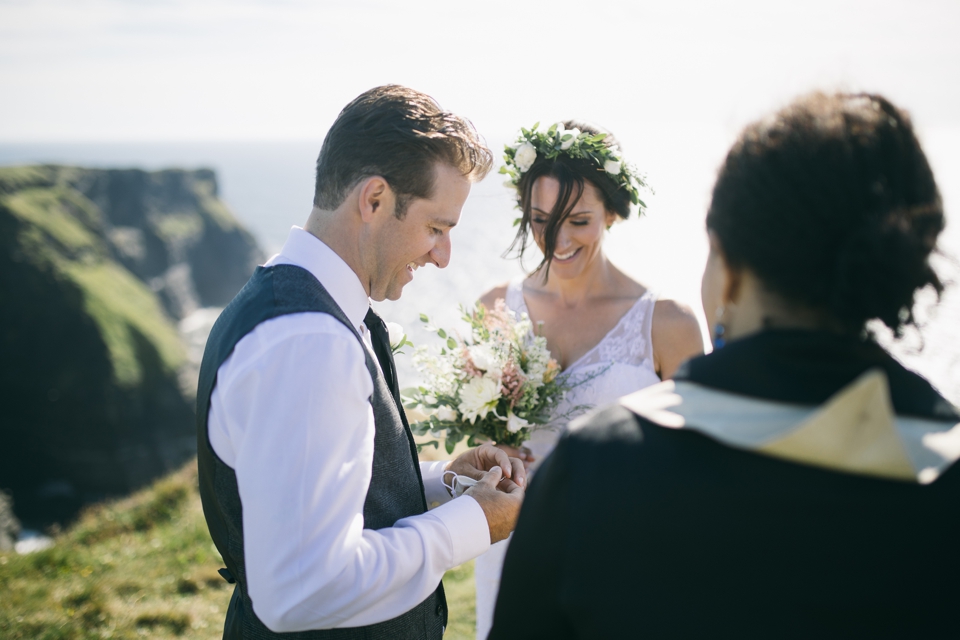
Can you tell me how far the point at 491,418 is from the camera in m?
3.29

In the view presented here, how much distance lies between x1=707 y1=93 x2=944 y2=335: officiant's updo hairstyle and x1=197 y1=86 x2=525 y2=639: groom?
107cm

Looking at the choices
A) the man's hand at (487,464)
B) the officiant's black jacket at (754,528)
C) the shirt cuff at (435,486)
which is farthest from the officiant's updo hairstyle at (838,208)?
the shirt cuff at (435,486)

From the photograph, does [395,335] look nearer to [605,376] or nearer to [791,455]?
[605,376]

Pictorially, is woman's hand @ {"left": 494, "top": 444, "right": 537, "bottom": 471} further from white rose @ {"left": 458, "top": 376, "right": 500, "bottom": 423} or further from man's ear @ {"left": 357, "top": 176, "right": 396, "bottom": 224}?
man's ear @ {"left": 357, "top": 176, "right": 396, "bottom": 224}

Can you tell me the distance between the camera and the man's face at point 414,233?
2.19 meters

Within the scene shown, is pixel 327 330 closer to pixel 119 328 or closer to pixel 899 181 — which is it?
pixel 899 181

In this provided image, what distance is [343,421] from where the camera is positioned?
165 centimetres

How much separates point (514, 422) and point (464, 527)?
1.17m

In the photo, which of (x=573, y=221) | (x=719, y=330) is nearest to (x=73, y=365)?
(x=573, y=221)

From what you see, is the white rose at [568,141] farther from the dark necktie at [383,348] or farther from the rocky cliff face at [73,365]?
the rocky cliff face at [73,365]

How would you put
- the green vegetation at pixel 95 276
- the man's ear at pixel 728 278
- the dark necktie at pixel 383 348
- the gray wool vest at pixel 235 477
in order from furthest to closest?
the green vegetation at pixel 95 276
the dark necktie at pixel 383 348
the gray wool vest at pixel 235 477
the man's ear at pixel 728 278

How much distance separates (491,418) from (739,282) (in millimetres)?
2158

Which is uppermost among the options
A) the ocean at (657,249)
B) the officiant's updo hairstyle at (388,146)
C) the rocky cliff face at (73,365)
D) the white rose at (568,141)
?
the white rose at (568,141)

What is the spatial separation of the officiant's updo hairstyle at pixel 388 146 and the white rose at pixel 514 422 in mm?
1395
